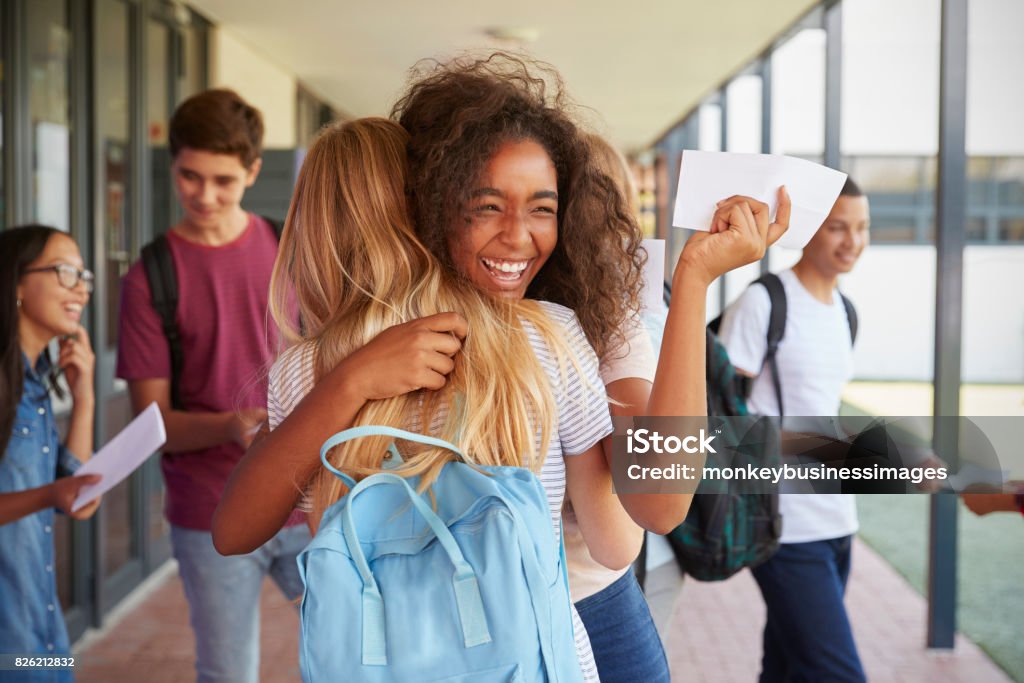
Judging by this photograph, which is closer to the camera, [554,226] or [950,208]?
[554,226]

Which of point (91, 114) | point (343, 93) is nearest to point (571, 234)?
point (91, 114)

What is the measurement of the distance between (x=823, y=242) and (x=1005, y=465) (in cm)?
131

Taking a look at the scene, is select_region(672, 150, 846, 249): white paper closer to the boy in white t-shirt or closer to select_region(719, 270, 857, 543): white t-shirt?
the boy in white t-shirt

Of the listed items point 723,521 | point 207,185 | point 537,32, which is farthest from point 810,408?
point 537,32

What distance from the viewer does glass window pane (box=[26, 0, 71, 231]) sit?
3.68m

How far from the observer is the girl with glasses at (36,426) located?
2.09 meters

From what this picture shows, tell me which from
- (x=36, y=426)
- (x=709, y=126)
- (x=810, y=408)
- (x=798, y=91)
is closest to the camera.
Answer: (x=36, y=426)

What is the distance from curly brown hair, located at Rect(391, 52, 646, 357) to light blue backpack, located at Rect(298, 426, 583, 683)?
1.38 ft

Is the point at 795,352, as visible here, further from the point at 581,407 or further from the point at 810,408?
the point at 581,407

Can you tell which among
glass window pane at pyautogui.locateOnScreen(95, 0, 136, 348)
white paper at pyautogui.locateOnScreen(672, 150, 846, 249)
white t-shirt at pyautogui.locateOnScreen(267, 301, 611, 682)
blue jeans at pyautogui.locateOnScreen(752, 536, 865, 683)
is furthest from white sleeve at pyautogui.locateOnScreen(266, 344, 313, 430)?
glass window pane at pyautogui.locateOnScreen(95, 0, 136, 348)

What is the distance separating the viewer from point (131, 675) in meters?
3.78

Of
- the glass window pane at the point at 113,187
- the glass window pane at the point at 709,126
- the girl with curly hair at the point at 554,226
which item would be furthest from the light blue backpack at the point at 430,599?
the glass window pane at the point at 709,126

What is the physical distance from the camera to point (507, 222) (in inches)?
53.6

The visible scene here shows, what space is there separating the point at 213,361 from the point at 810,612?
5.45ft
